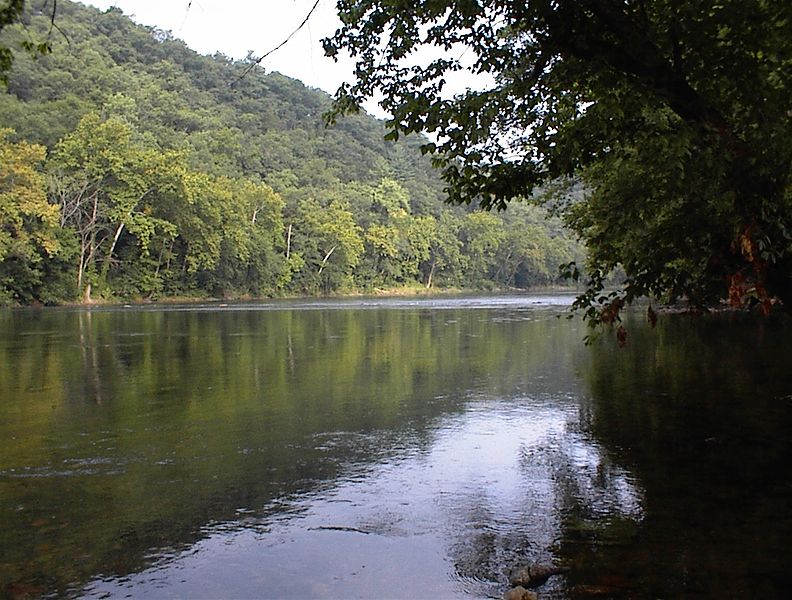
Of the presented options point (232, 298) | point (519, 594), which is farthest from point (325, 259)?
point (519, 594)

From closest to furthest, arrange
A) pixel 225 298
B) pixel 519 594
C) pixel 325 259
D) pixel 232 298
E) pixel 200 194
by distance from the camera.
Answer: pixel 519 594, pixel 200 194, pixel 225 298, pixel 232 298, pixel 325 259

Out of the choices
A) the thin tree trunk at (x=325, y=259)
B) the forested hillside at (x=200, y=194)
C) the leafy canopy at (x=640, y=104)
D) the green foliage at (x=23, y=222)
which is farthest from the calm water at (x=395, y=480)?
the thin tree trunk at (x=325, y=259)

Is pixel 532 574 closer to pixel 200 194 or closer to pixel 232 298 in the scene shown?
pixel 200 194

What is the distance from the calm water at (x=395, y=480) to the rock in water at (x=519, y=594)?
16 centimetres

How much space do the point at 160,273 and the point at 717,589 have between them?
70.3 meters

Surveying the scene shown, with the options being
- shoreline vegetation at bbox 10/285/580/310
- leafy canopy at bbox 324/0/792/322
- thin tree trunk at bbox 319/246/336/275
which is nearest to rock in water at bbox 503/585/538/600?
leafy canopy at bbox 324/0/792/322

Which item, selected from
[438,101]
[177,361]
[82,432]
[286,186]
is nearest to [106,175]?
[286,186]

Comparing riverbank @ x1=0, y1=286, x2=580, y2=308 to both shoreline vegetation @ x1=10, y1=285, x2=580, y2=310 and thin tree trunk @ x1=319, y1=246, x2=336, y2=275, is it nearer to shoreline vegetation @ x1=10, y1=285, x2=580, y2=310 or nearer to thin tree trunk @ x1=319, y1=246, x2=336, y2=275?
shoreline vegetation @ x1=10, y1=285, x2=580, y2=310

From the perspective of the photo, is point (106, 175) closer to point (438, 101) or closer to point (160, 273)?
point (160, 273)

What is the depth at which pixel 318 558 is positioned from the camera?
668 centimetres

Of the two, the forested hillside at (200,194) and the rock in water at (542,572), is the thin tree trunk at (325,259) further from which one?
the rock in water at (542,572)

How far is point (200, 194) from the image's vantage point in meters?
68.8

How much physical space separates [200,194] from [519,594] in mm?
66188

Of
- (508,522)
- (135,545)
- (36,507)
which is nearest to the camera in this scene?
(135,545)
